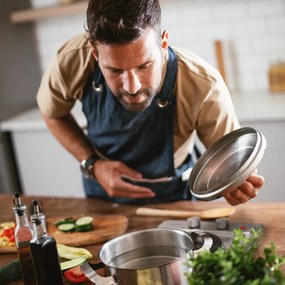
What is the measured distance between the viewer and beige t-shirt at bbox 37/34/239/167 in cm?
245

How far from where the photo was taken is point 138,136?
2.67 m

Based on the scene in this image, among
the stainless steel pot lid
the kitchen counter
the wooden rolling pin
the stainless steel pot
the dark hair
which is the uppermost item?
the dark hair

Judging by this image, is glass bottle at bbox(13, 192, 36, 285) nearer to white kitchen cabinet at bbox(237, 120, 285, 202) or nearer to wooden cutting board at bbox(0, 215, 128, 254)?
wooden cutting board at bbox(0, 215, 128, 254)

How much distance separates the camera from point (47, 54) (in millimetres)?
5207

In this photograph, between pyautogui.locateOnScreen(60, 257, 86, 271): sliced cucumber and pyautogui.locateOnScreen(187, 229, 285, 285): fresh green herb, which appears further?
pyautogui.locateOnScreen(60, 257, 86, 271): sliced cucumber

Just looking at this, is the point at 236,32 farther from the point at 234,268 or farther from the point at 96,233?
the point at 234,268

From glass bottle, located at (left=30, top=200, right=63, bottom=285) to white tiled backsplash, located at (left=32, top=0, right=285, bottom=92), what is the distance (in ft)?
9.28

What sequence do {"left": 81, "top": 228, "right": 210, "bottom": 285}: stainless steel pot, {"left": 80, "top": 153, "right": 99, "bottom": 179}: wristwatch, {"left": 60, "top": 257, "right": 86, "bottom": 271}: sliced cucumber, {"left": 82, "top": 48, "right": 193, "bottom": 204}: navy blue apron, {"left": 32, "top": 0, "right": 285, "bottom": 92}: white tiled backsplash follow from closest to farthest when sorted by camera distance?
{"left": 81, "top": 228, "right": 210, "bottom": 285}: stainless steel pot < {"left": 60, "top": 257, "right": 86, "bottom": 271}: sliced cucumber < {"left": 82, "top": 48, "right": 193, "bottom": 204}: navy blue apron < {"left": 80, "top": 153, "right": 99, "bottom": 179}: wristwatch < {"left": 32, "top": 0, "right": 285, "bottom": 92}: white tiled backsplash

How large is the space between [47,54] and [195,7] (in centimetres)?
141

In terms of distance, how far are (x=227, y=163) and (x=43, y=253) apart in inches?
28.2

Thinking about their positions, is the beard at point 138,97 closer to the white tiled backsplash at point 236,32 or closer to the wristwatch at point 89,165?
the wristwatch at point 89,165

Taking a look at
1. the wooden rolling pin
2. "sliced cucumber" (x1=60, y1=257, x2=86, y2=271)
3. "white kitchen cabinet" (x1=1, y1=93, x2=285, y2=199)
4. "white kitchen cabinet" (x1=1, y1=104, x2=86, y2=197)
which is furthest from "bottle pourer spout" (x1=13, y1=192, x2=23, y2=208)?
"white kitchen cabinet" (x1=1, y1=104, x2=86, y2=197)

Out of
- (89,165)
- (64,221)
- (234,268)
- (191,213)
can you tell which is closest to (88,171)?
(89,165)

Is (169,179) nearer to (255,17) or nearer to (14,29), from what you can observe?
(255,17)
